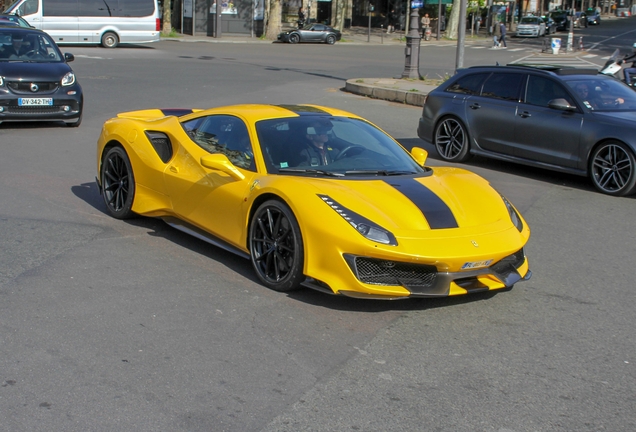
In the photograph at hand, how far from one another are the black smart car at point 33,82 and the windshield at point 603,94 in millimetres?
8389

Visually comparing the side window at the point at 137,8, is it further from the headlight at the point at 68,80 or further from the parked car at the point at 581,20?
the parked car at the point at 581,20

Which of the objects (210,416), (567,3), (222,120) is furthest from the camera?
(567,3)

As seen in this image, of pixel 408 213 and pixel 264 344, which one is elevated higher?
pixel 408 213

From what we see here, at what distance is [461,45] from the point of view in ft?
66.2

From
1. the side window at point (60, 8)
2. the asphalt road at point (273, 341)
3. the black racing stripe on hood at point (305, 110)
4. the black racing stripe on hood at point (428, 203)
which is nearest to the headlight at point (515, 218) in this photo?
the asphalt road at point (273, 341)

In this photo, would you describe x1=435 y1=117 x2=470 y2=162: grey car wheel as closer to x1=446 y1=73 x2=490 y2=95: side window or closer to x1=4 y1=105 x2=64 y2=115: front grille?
x1=446 y1=73 x2=490 y2=95: side window

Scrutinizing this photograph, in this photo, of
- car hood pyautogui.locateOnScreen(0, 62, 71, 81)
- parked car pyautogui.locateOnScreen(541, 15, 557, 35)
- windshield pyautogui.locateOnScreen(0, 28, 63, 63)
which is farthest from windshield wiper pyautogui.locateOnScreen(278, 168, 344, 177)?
parked car pyautogui.locateOnScreen(541, 15, 557, 35)

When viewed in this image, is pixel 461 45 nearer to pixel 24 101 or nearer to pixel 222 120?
pixel 24 101

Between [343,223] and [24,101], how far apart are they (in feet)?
32.2

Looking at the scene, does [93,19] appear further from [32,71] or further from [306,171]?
[306,171]

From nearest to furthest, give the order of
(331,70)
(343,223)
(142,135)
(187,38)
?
(343,223), (142,135), (331,70), (187,38)

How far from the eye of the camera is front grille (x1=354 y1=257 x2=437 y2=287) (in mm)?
5246

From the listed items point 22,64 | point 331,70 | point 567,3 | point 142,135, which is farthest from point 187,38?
point 567,3

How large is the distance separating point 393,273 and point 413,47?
58.4ft
